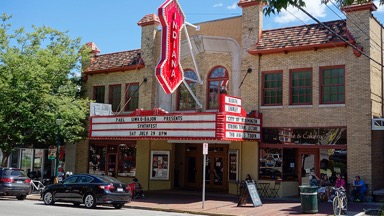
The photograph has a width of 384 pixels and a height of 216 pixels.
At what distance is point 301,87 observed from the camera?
23031 millimetres

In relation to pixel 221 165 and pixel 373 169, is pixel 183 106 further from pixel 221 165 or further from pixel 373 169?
pixel 373 169

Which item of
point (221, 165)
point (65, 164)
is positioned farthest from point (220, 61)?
point (65, 164)

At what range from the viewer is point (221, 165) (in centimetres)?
2686

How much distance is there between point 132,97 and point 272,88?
950 cm

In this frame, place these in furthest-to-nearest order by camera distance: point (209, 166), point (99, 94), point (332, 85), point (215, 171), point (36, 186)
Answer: point (99, 94)
point (209, 166)
point (215, 171)
point (36, 186)
point (332, 85)

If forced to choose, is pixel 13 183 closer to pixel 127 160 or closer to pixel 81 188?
pixel 81 188

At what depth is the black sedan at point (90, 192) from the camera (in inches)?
732

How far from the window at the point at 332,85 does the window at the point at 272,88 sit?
7.03 ft

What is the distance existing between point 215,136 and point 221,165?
6789 mm

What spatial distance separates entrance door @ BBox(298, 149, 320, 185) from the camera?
2266 cm

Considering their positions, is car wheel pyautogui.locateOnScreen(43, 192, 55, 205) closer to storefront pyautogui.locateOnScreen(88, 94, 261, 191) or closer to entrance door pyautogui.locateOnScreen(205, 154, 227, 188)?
storefront pyautogui.locateOnScreen(88, 94, 261, 191)

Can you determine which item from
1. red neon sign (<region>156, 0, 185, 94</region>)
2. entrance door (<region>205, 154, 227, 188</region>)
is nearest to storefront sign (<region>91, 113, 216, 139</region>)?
red neon sign (<region>156, 0, 185, 94</region>)

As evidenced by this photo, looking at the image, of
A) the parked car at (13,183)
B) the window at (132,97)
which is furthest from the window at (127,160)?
the parked car at (13,183)

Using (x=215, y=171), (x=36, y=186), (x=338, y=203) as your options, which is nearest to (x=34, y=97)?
(x=36, y=186)
